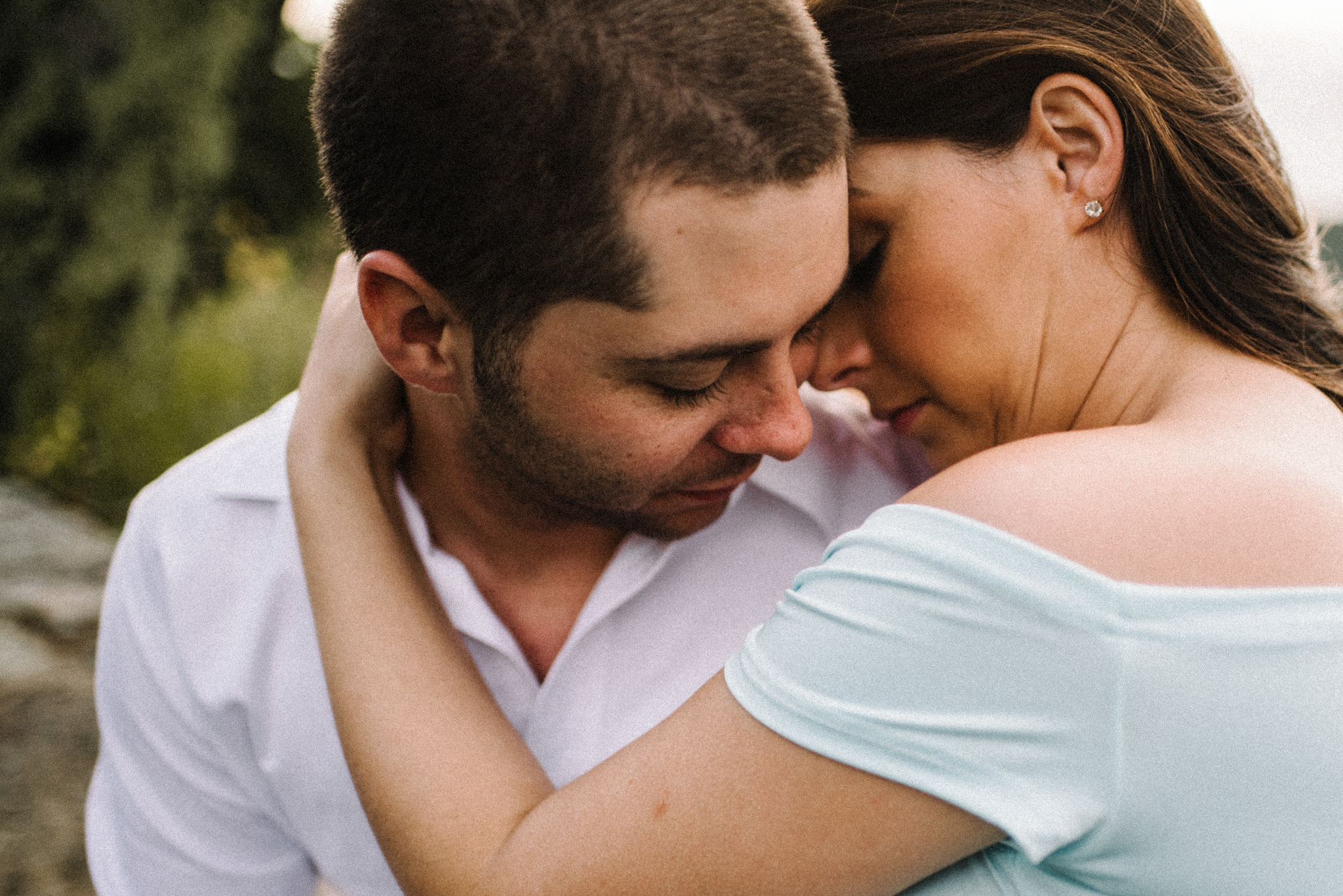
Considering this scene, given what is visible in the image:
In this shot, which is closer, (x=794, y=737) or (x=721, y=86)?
(x=794, y=737)

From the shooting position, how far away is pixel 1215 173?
1.66 meters

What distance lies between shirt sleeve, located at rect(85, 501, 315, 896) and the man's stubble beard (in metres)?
0.63

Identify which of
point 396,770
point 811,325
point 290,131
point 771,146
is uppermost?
point 771,146

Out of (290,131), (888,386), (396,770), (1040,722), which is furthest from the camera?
(290,131)

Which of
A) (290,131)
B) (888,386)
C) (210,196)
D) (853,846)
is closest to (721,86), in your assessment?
(888,386)

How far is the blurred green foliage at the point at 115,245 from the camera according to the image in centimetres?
530

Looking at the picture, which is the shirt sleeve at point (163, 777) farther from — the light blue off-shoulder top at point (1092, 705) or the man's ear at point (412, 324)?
the light blue off-shoulder top at point (1092, 705)

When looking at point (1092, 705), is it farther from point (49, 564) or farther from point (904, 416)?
point (49, 564)

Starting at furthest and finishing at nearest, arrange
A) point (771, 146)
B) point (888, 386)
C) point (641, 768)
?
point (888, 386), point (771, 146), point (641, 768)

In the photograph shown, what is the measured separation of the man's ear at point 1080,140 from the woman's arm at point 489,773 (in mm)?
871

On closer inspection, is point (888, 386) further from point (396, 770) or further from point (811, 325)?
point (396, 770)

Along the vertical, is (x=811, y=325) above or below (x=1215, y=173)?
below

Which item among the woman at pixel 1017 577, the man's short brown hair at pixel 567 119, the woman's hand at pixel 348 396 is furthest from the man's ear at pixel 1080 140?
the woman's hand at pixel 348 396

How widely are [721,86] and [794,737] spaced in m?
0.81
